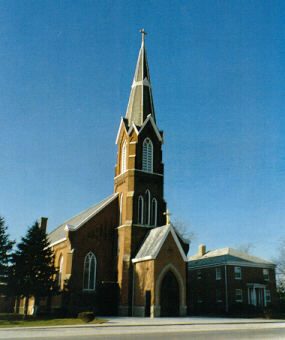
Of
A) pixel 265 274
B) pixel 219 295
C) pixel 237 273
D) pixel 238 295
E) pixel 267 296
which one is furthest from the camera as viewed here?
pixel 265 274

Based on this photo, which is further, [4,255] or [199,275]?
[199,275]

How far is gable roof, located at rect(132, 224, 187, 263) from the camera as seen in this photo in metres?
37.9

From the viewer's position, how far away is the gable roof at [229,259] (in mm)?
51406

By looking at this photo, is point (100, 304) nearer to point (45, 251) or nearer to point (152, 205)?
point (45, 251)

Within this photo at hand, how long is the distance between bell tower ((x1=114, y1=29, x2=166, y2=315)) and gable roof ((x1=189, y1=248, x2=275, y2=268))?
12.1 meters

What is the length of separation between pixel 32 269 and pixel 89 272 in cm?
632

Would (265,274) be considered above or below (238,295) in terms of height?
above

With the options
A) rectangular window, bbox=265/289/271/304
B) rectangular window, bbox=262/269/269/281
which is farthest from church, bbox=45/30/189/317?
rectangular window, bbox=265/289/271/304

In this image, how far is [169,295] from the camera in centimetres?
3822

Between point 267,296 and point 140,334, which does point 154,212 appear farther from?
point 140,334

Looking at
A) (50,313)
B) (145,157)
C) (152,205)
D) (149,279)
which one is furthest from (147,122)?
(50,313)

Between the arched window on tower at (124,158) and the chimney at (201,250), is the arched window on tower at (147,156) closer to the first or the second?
the arched window on tower at (124,158)

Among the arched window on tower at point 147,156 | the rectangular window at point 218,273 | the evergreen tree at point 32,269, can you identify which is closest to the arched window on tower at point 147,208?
the arched window on tower at point 147,156

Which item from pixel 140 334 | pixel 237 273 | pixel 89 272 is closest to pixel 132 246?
pixel 89 272
